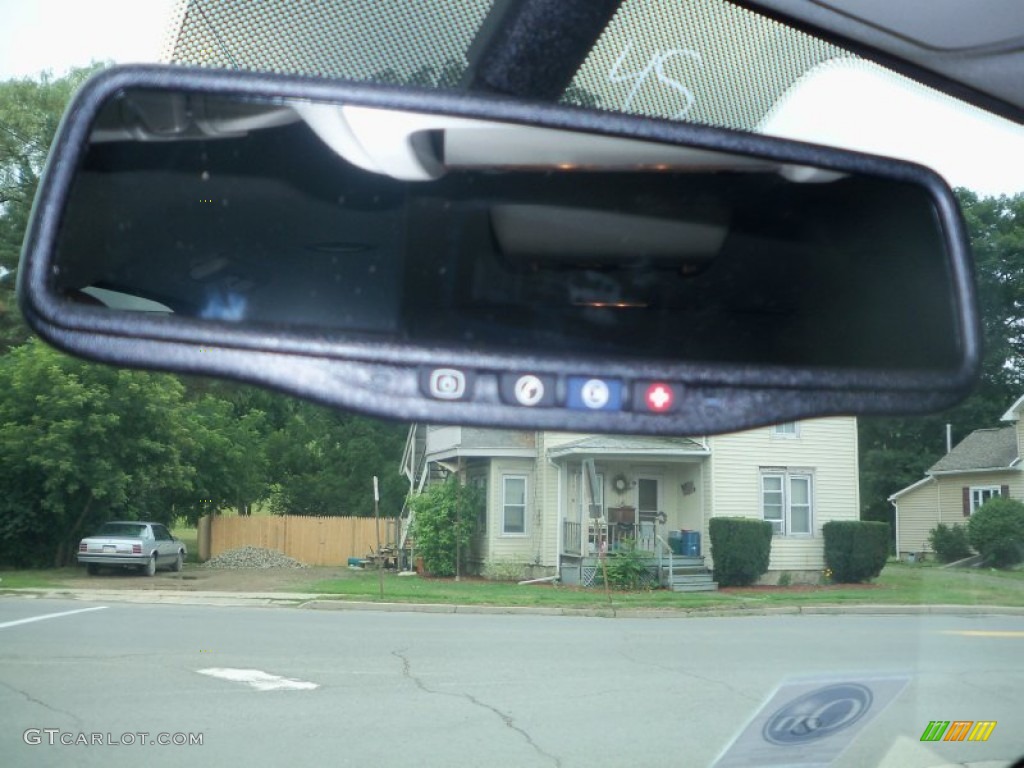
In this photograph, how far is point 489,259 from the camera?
1.83m

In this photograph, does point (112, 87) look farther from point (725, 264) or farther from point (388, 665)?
point (388, 665)

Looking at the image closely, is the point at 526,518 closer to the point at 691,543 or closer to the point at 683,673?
the point at 691,543

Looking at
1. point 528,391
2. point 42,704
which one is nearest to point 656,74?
point 528,391

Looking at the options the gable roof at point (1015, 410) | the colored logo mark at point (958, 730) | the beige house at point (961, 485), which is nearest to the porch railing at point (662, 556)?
the beige house at point (961, 485)

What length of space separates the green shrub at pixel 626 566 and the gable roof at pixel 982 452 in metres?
0.84

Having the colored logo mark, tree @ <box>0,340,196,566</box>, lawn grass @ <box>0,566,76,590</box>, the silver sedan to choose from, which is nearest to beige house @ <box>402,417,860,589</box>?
tree @ <box>0,340,196,566</box>

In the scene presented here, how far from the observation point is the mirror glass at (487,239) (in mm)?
1644

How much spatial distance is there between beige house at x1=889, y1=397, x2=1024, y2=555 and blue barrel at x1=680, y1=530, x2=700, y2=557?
1.91 feet

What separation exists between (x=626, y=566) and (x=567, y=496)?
0.25 meters

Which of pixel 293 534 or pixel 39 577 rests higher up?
pixel 293 534

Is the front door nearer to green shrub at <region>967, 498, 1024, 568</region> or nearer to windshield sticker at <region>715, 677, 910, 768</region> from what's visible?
windshield sticker at <region>715, 677, 910, 768</region>

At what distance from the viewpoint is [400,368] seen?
1474 millimetres

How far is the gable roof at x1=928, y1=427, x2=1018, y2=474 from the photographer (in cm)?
274

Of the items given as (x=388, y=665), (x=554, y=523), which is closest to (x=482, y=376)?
(x=554, y=523)
